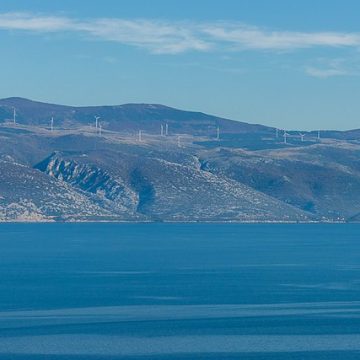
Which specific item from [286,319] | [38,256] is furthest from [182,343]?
[38,256]

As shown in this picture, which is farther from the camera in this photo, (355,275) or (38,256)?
(38,256)

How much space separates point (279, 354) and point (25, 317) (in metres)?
26.5

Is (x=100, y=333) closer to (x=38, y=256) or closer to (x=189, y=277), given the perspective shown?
(x=189, y=277)

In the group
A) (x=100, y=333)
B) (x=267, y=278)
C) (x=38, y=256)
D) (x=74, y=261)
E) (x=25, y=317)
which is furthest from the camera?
(x=38, y=256)

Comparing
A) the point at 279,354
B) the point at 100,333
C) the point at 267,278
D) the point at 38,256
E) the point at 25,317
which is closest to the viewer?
the point at 279,354

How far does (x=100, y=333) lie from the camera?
10094 cm

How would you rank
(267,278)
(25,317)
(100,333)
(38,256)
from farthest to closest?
(38,256), (267,278), (25,317), (100,333)

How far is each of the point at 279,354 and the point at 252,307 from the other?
27.0 metres

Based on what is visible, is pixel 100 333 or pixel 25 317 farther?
pixel 25 317

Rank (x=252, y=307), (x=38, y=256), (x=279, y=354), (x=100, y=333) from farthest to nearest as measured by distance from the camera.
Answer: (x=38, y=256), (x=252, y=307), (x=100, y=333), (x=279, y=354)

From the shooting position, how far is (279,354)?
9262 centimetres

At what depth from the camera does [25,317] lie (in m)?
110

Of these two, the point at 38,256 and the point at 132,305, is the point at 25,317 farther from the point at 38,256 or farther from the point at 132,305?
the point at 38,256

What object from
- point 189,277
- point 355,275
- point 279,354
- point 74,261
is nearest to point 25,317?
point 279,354
